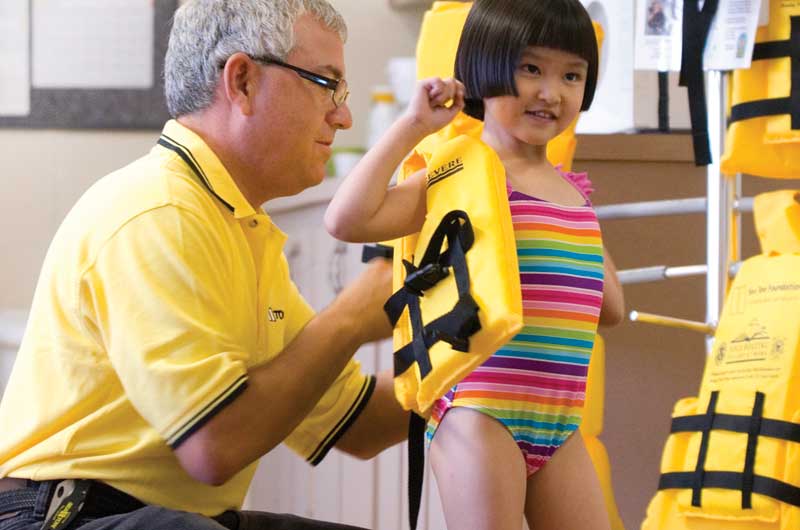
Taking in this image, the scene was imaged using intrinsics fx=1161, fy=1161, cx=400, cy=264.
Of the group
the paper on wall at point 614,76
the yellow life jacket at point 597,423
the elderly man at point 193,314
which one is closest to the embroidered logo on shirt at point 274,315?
the elderly man at point 193,314

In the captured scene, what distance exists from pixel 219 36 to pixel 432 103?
34 cm

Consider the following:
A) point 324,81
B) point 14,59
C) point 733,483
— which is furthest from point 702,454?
point 14,59

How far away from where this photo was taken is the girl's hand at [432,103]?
1.36m

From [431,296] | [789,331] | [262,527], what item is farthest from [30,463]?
[789,331]

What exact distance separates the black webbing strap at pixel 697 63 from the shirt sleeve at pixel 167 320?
1081mm

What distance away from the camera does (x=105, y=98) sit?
128 inches

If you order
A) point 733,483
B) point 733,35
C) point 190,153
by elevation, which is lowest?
point 733,483

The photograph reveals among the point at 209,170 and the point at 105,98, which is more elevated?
the point at 105,98

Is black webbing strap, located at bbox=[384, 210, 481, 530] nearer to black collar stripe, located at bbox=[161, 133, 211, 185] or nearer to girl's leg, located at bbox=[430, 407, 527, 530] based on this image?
girl's leg, located at bbox=[430, 407, 527, 530]

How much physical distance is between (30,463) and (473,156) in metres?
0.66

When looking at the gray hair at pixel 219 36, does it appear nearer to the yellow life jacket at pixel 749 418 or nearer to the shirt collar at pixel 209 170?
the shirt collar at pixel 209 170

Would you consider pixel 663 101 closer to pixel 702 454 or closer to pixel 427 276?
pixel 702 454

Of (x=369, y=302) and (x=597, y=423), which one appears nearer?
(x=369, y=302)

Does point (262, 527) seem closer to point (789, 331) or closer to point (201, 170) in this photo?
point (201, 170)
